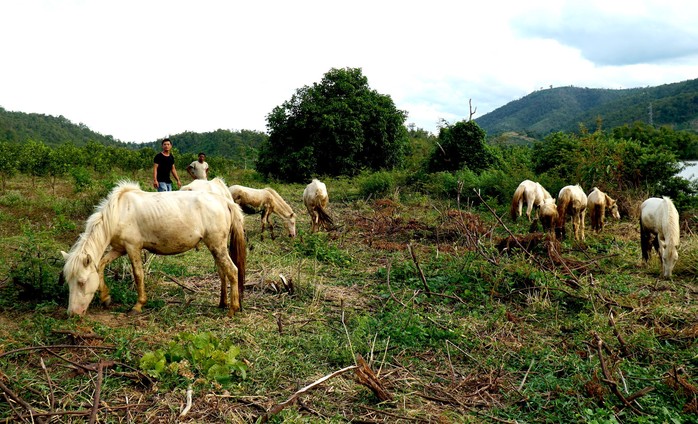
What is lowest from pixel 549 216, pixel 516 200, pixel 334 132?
pixel 549 216

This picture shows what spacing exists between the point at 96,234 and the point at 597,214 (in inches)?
445

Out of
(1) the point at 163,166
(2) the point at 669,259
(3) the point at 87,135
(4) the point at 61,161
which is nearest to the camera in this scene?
(2) the point at 669,259

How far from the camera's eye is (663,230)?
25.4ft

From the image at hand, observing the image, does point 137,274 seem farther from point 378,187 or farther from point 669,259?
point 378,187

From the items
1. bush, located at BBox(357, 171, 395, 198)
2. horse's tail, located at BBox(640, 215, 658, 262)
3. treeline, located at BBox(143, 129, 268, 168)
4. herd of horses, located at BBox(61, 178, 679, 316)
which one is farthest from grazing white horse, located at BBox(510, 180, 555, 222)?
treeline, located at BBox(143, 129, 268, 168)

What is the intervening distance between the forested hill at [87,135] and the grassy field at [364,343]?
54.6 m

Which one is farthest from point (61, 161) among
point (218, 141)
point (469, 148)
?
Result: point (218, 141)

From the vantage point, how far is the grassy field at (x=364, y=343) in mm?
3580

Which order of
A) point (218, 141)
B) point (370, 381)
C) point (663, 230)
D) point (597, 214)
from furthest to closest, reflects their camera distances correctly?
point (218, 141) < point (597, 214) < point (663, 230) < point (370, 381)

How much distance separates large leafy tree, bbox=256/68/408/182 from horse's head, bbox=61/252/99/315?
21.7 m

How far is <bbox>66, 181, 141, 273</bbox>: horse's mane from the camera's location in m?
5.00

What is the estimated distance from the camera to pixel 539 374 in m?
4.32

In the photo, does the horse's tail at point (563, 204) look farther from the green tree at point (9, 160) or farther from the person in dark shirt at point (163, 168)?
the green tree at point (9, 160)

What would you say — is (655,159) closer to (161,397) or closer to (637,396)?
(637,396)
